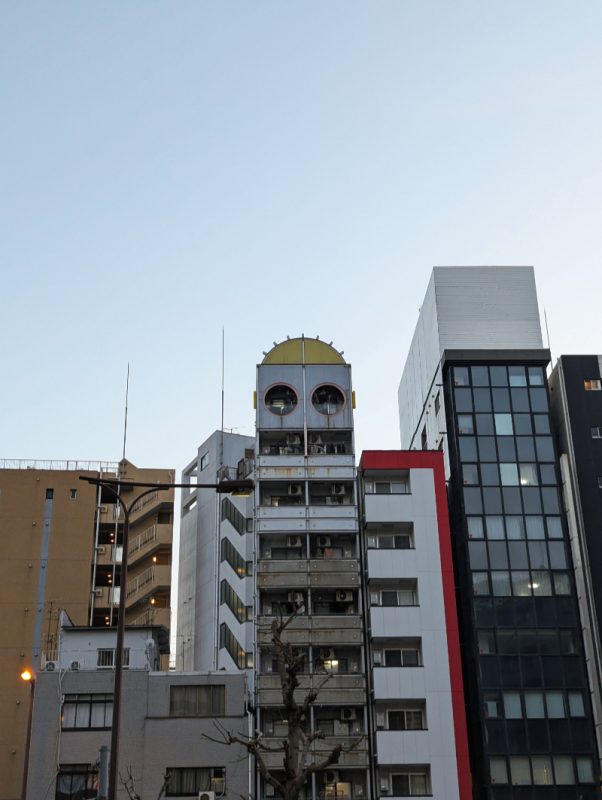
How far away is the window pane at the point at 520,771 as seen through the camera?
6781cm

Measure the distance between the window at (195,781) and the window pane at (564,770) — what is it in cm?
2253

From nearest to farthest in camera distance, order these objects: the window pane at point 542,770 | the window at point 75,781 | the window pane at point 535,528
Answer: the window at point 75,781, the window pane at point 542,770, the window pane at point 535,528

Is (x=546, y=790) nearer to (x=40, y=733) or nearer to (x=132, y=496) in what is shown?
(x=40, y=733)

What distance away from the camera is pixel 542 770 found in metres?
68.2

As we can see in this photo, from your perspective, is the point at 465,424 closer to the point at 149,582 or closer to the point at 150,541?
the point at 149,582

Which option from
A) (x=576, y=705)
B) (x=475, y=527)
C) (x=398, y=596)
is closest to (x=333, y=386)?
(x=475, y=527)

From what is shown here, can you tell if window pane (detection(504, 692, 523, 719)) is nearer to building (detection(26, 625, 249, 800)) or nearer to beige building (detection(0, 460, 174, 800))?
building (detection(26, 625, 249, 800))

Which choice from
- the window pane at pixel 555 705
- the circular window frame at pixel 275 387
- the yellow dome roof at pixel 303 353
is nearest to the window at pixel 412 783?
the window pane at pixel 555 705

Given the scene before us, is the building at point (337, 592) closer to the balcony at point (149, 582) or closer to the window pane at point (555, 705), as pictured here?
the window pane at point (555, 705)

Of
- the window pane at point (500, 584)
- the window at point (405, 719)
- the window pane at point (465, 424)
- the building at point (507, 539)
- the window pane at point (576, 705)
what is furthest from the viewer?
the window pane at point (465, 424)

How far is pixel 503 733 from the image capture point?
227 feet

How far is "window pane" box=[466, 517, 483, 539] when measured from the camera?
74938mm

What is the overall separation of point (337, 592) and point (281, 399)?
53.9 feet

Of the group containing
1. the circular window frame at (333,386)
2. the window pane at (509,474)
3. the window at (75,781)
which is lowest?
the window at (75,781)
